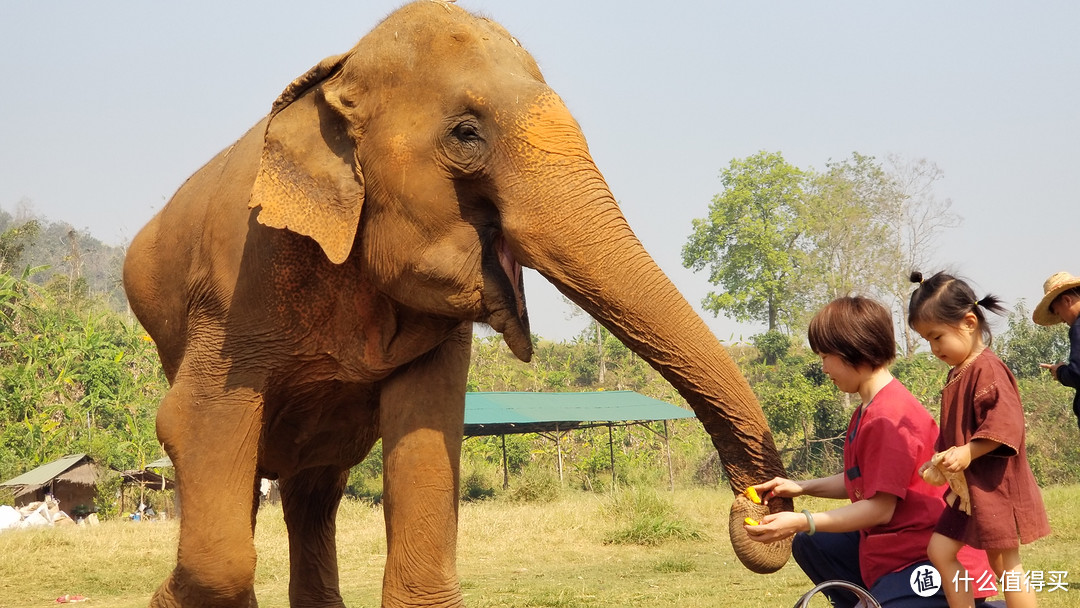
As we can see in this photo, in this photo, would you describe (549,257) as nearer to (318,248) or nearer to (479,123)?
(479,123)

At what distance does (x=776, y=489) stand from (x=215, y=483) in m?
2.07

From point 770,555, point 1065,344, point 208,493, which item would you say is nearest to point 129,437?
point 208,493

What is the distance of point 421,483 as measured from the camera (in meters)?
4.02

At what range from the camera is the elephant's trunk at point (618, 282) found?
10.2 ft

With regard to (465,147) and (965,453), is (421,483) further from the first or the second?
(965,453)

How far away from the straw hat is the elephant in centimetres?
227

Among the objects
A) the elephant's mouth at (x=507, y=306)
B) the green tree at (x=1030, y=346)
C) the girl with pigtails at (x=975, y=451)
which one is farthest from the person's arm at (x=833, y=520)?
the green tree at (x=1030, y=346)

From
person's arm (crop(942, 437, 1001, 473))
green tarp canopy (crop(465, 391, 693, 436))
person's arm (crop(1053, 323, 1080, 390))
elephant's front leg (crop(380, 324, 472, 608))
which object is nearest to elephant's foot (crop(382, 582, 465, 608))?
elephant's front leg (crop(380, 324, 472, 608))

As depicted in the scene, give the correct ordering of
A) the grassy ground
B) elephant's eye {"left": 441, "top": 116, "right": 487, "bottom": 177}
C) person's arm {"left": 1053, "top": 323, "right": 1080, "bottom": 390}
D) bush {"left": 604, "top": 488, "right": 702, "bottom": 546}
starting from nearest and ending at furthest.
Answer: elephant's eye {"left": 441, "top": 116, "right": 487, "bottom": 177}, person's arm {"left": 1053, "top": 323, "right": 1080, "bottom": 390}, the grassy ground, bush {"left": 604, "top": 488, "right": 702, "bottom": 546}

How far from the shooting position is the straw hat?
4738mm

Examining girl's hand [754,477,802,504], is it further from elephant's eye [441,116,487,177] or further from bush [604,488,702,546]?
bush [604,488,702,546]

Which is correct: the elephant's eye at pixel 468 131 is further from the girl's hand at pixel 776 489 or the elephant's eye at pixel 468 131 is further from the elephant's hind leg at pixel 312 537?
the elephant's hind leg at pixel 312 537

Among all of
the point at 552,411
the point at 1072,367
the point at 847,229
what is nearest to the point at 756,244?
the point at 847,229

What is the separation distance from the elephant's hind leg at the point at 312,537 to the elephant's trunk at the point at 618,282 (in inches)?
99.2
